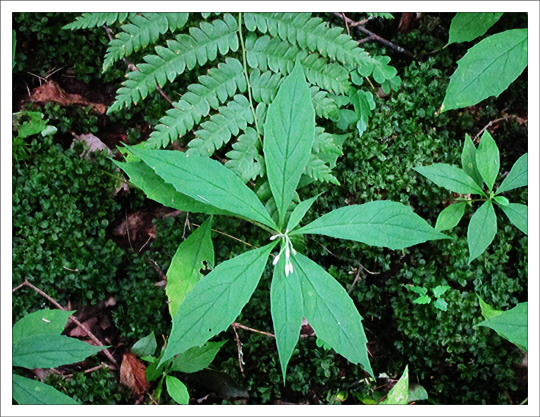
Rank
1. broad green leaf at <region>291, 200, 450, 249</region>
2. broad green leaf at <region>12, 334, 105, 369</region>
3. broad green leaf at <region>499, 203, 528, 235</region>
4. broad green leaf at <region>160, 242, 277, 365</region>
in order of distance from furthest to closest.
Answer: broad green leaf at <region>499, 203, 528, 235</region> < broad green leaf at <region>12, 334, 105, 369</region> < broad green leaf at <region>291, 200, 450, 249</region> < broad green leaf at <region>160, 242, 277, 365</region>

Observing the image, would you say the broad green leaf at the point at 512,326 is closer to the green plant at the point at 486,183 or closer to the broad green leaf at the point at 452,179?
the green plant at the point at 486,183

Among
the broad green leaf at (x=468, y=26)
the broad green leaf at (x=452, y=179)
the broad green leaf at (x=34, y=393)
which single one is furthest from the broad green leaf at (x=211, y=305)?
the broad green leaf at (x=468, y=26)

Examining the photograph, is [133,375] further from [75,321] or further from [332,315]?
[332,315]

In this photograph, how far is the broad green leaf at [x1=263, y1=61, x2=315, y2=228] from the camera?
6.38 feet

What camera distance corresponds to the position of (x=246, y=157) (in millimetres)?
2199

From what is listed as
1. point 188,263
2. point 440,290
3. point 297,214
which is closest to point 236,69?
point 297,214

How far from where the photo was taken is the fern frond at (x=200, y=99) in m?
2.15

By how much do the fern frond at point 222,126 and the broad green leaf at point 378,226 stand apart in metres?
0.62

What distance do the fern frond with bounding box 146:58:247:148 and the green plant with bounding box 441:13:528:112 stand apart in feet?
3.71

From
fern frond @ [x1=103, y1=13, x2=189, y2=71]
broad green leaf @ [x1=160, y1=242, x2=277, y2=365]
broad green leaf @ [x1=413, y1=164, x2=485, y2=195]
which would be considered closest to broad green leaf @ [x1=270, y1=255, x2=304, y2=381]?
broad green leaf @ [x1=160, y1=242, x2=277, y2=365]

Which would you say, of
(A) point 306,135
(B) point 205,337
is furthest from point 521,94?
(B) point 205,337

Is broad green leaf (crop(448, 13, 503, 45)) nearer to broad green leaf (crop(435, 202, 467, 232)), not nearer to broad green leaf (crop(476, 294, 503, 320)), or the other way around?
broad green leaf (crop(435, 202, 467, 232))

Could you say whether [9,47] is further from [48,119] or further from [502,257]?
[502,257]

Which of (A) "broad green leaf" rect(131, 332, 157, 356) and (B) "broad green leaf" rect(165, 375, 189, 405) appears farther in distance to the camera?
(A) "broad green leaf" rect(131, 332, 157, 356)
